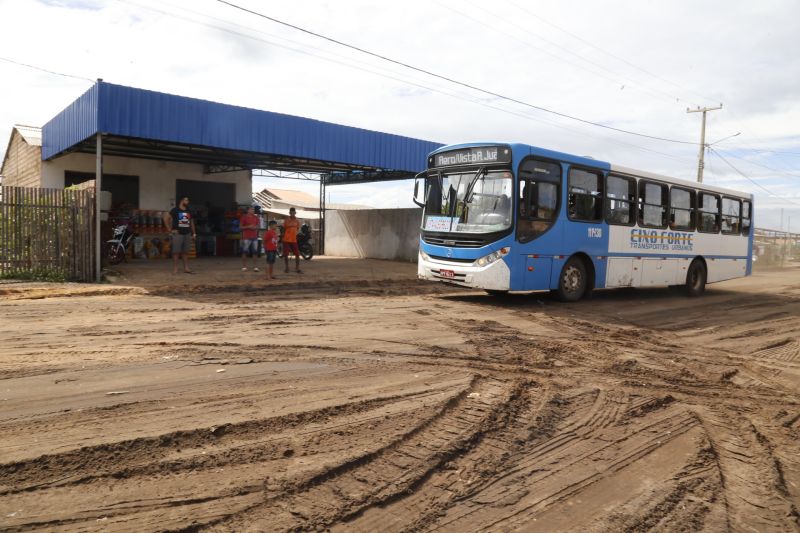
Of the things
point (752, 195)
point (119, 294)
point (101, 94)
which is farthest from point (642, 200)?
point (101, 94)

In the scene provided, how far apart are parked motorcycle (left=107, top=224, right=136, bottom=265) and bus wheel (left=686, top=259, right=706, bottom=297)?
53.6ft

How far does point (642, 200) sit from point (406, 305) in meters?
6.45

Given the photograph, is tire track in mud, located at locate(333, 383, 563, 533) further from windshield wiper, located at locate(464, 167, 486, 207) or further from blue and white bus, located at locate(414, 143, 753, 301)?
windshield wiper, located at locate(464, 167, 486, 207)

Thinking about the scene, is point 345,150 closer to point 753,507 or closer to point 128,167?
point 128,167

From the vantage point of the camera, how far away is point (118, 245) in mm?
17516

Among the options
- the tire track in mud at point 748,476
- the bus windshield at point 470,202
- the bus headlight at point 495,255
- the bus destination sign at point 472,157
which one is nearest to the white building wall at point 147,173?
the bus destination sign at point 472,157

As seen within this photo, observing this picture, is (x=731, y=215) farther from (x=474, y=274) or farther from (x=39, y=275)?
(x=39, y=275)

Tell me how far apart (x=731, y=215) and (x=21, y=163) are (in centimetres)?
2513

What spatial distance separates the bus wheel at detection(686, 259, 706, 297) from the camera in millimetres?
15227

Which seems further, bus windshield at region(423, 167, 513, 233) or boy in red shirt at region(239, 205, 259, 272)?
boy in red shirt at region(239, 205, 259, 272)

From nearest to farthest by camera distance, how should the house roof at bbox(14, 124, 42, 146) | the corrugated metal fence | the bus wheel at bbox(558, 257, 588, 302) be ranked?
the bus wheel at bbox(558, 257, 588, 302)
the corrugated metal fence
the house roof at bbox(14, 124, 42, 146)

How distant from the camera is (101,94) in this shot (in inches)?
542

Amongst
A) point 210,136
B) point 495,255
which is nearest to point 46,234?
point 210,136

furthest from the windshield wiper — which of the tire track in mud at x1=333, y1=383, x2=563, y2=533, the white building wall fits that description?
the white building wall
